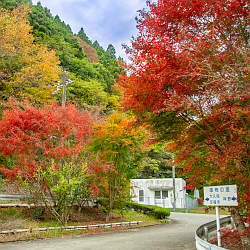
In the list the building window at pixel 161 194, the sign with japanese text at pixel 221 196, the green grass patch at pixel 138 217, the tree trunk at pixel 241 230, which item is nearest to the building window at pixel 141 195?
the building window at pixel 161 194

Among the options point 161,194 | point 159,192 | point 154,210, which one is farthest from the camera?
point 159,192

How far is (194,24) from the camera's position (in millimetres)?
6000

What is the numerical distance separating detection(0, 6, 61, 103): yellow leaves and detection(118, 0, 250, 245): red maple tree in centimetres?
1495

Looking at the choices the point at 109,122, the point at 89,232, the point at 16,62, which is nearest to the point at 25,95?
the point at 16,62

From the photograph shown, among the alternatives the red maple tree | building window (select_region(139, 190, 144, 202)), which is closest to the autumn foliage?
the red maple tree

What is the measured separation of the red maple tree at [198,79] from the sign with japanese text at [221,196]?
10.5 inches

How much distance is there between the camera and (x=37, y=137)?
10719 mm

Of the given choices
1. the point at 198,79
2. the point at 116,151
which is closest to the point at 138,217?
the point at 116,151

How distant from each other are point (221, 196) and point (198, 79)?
2812 millimetres

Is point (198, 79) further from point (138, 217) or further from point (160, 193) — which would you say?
point (160, 193)

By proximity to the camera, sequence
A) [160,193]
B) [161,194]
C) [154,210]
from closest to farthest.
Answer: [154,210] < [161,194] < [160,193]

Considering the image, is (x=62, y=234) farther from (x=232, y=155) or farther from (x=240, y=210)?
(x=232, y=155)

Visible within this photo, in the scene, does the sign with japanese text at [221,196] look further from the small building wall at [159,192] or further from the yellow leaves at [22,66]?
the small building wall at [159,192]

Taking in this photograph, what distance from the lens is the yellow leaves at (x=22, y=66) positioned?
1947 centimetres
